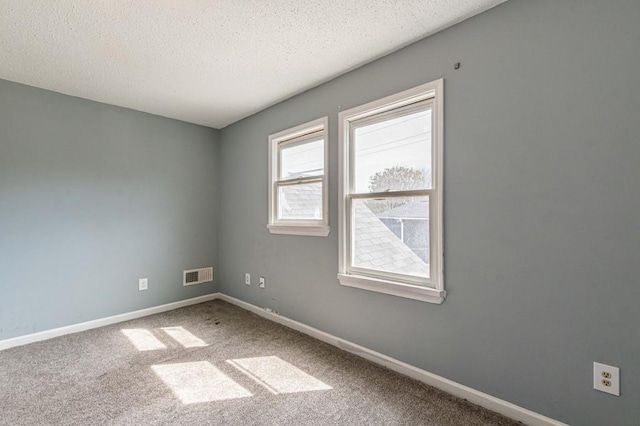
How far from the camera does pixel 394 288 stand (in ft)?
7.18

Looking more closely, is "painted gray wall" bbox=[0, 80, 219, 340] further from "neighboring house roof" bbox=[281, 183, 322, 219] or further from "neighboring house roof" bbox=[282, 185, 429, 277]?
"neighboring house roof" bbox=[282, 185, 429, 277]

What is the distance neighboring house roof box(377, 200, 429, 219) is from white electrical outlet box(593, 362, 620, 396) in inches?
44.9

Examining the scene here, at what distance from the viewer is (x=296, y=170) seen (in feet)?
10.3

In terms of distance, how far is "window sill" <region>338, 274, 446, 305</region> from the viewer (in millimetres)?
1974

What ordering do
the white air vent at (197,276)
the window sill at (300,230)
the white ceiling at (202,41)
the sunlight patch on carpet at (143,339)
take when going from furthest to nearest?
1. the white air vent at (197,276)
2. the window sill at (300,230)
3. the sunlight patch on carpet at (143,339)
4. the white ceiling at (202,41)

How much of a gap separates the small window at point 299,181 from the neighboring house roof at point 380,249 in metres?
0.36

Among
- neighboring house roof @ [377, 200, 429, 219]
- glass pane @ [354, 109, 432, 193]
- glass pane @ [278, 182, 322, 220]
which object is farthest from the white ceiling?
neighboring house roof @ [377, 200, 429, 219]

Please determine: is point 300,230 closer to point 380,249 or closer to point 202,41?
point 380,249

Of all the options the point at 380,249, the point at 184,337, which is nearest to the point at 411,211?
the point at 380,249

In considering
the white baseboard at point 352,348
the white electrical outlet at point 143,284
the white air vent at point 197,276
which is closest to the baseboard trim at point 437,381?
the white baseboard at point 352,348

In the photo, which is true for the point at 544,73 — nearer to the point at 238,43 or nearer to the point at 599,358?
the point at 599,358

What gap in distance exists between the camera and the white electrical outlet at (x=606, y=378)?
140 cm

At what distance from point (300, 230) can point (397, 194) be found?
1.12 metres

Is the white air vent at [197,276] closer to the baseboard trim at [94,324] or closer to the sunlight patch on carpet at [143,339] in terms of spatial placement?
the baseboard trim at [94,324]
